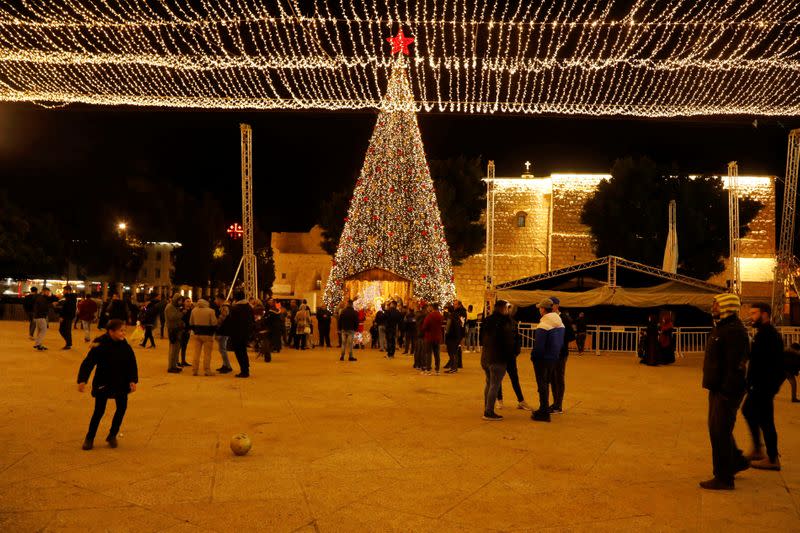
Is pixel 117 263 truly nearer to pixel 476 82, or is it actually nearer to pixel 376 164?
pixel 376 164

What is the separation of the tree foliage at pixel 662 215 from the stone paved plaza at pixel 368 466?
2623cm

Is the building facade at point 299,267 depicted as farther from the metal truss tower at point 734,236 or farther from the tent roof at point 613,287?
the metal truss tower at point 734,236

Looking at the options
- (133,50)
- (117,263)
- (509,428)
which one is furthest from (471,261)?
(509,428)

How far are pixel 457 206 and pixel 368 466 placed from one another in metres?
31.6

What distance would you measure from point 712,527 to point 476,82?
12807mm

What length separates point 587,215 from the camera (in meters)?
38.5

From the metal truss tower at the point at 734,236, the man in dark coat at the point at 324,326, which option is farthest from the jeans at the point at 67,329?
the metal truss tower at the point at 734,236

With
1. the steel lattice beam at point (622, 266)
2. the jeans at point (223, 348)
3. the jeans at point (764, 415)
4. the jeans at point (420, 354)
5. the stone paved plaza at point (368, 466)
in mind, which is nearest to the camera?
the stone paved plaza at point (368, 466)

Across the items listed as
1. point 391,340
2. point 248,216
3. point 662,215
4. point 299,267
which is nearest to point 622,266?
point 391,340

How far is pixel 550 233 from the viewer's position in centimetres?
3984

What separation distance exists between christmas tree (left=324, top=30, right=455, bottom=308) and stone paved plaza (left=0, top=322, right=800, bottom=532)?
14.7m

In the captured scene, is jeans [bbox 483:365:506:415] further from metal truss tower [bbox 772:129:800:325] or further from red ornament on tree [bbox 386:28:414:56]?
metal truss tower [bbox 772:129:800:325]

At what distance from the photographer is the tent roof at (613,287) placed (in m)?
22.8

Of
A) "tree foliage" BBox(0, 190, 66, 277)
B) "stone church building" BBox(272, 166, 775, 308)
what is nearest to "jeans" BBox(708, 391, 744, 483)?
"stone church building" BBox(272, 166, 775, 308)
